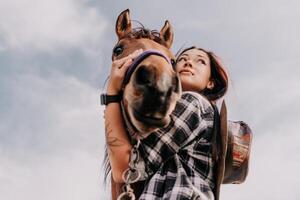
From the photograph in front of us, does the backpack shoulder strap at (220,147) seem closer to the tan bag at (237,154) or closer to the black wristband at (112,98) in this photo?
the tan bag at (237,154)

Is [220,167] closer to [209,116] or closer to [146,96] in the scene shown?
[209,116]

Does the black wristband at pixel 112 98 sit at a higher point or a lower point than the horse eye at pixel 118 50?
lower

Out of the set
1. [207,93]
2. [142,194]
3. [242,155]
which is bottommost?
[142,194]

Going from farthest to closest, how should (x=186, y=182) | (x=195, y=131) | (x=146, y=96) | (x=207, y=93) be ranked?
(x=207, y=93) → (x=195, y=131) → (x=186, y=182) → (x=146, y=96)

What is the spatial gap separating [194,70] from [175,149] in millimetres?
715

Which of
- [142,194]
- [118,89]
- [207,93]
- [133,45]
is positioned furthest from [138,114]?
[207,93]

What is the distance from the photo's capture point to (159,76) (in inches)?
78.7

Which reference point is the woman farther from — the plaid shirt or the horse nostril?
the horse nostril

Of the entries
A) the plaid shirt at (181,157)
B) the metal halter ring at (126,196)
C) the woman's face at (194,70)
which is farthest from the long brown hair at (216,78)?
the metal halter ring at (126,196)

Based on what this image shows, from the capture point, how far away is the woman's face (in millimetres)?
3000

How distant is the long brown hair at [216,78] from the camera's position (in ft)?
10.7

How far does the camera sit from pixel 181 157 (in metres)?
2.59

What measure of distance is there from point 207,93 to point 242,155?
0.68 m

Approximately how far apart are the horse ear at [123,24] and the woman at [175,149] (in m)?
0.47
